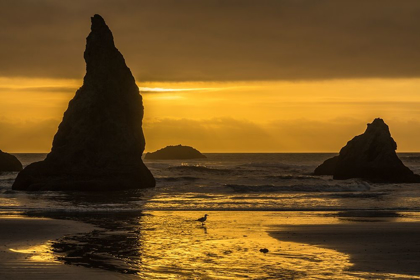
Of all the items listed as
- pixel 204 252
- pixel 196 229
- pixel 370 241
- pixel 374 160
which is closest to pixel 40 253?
pixel 204 252

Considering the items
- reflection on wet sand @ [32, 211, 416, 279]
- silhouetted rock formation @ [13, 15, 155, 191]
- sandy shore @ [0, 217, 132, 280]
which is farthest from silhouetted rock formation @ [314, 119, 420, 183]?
sandy shore @ [0, 217, 132, 280]

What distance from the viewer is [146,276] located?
16062 mm

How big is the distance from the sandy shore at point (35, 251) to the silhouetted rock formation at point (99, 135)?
23.4 meters

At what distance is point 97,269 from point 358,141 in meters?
64.6

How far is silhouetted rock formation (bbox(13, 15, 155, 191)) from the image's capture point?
53812 millimetres

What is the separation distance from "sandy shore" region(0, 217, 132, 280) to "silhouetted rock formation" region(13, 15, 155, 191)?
23.4 metres

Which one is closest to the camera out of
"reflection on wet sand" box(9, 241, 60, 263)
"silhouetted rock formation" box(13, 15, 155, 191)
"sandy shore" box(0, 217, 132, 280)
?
"sandy shore" box(0, 217, 132, 280)

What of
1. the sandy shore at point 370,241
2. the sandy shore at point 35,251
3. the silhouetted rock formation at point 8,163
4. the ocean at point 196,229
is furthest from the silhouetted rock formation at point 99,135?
the silhouetted rock formation at point 8,163

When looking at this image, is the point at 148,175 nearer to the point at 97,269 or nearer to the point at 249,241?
the point at 249,241

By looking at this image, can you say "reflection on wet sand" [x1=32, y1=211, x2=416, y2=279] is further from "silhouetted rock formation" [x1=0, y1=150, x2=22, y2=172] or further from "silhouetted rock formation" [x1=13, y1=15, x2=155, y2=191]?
"silhouetted rock formation" [x1=0, y1=150, x2=22, y2=172]

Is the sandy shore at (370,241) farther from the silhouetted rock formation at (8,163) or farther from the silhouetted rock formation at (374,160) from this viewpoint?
the silhouetted rock formation at (8,163)

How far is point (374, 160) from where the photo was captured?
7562cm

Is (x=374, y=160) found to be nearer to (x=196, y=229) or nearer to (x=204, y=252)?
(x=196, y=229)

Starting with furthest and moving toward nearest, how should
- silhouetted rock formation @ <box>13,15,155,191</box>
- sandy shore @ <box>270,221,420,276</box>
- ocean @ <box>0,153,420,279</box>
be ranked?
silhouetted rock formation @ <box>13,15,155,191</box> < sandy shore @ <box>270,221,420,276</box> < ocean @ <box>0,153,420,279</box>
